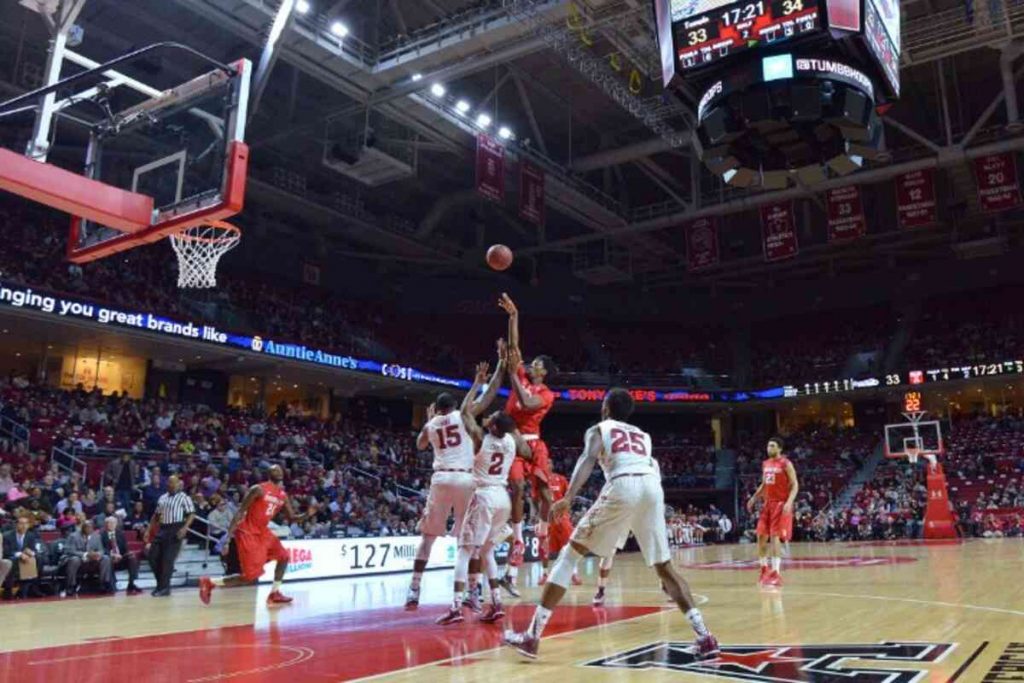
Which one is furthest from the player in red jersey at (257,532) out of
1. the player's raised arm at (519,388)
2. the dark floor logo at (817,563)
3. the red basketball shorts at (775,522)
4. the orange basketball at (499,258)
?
the dark floor logo at (817,563)

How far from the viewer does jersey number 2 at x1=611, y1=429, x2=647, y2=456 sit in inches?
207

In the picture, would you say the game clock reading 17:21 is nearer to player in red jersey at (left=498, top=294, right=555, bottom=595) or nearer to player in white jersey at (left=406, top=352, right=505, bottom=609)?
player in red jersey at (left=498, top=294, right=555, bottom=595)

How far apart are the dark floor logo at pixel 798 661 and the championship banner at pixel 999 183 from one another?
65.7 feet

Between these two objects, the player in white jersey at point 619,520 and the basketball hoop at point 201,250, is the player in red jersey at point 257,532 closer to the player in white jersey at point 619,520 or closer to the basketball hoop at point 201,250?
the basketball hoop at point 201,250

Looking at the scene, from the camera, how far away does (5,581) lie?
10.9 metres

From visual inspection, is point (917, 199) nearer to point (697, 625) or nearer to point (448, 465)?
point (448, 465)

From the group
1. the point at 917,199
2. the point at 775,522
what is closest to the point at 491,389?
the point at 775,522

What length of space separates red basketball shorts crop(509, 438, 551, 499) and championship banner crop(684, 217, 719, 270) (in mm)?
19122

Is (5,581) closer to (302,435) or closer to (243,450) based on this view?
(243,450)

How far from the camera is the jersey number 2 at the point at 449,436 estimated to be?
297 inches

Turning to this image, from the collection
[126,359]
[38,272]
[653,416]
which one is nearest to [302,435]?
[126,359]

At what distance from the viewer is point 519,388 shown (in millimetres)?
7332

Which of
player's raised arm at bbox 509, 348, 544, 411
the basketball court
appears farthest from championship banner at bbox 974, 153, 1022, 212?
player's raised arm at bbox 509, 348, 544, 411

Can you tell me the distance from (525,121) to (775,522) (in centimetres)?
1811
